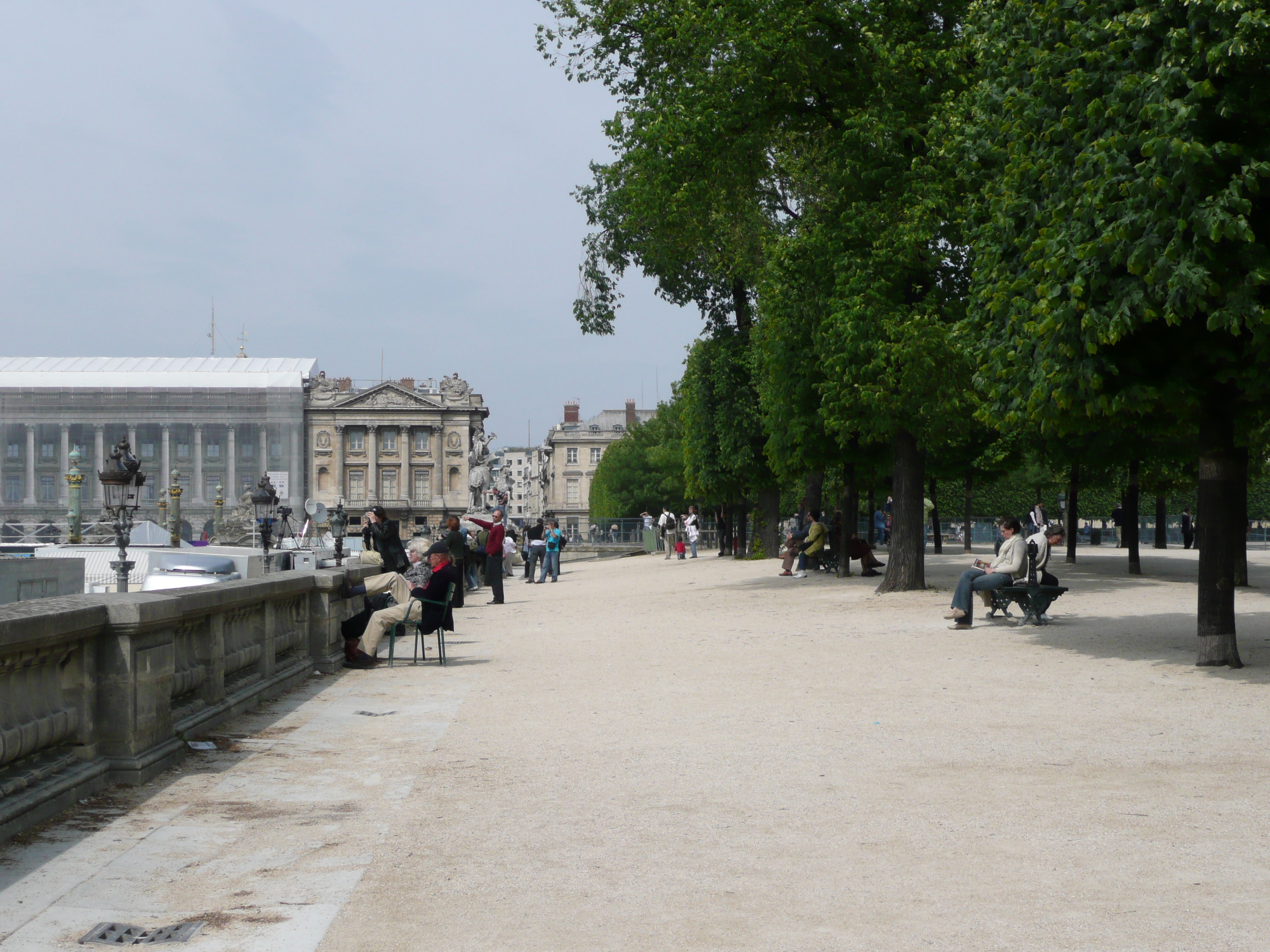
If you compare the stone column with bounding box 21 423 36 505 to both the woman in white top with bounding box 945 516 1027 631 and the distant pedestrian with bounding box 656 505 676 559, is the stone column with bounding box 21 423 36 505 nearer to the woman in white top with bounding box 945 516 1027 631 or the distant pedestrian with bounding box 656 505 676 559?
the distant pedestrian with bounding box 656 505 676 559

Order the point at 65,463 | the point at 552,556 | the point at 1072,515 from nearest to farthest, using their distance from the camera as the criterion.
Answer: the point at 1072,515, the point at 552,556, the point at 65,463

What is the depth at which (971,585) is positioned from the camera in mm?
17422

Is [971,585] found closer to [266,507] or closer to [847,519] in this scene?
[847,519]

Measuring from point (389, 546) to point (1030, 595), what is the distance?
8.59m

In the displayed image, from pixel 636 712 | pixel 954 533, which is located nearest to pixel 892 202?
pixel 636 712

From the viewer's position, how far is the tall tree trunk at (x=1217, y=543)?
12.7 metres

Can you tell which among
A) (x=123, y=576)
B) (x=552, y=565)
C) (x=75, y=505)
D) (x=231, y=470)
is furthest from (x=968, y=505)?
(x=231, y=470)

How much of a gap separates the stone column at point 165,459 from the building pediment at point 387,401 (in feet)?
129

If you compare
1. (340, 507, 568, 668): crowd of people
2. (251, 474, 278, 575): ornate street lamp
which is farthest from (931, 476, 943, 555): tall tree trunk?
(251, 474, 278, 575): ornate street lamp

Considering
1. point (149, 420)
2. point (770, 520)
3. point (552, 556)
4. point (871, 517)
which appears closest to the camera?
point (552, 556)

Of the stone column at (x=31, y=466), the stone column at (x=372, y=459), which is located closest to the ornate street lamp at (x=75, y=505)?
the stone column at (x=31, y=466)

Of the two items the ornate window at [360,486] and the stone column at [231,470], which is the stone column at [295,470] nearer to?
the stone column at [231,470]

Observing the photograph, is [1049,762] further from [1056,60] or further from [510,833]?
[1056,60]

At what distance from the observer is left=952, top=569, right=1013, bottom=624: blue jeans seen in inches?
680
